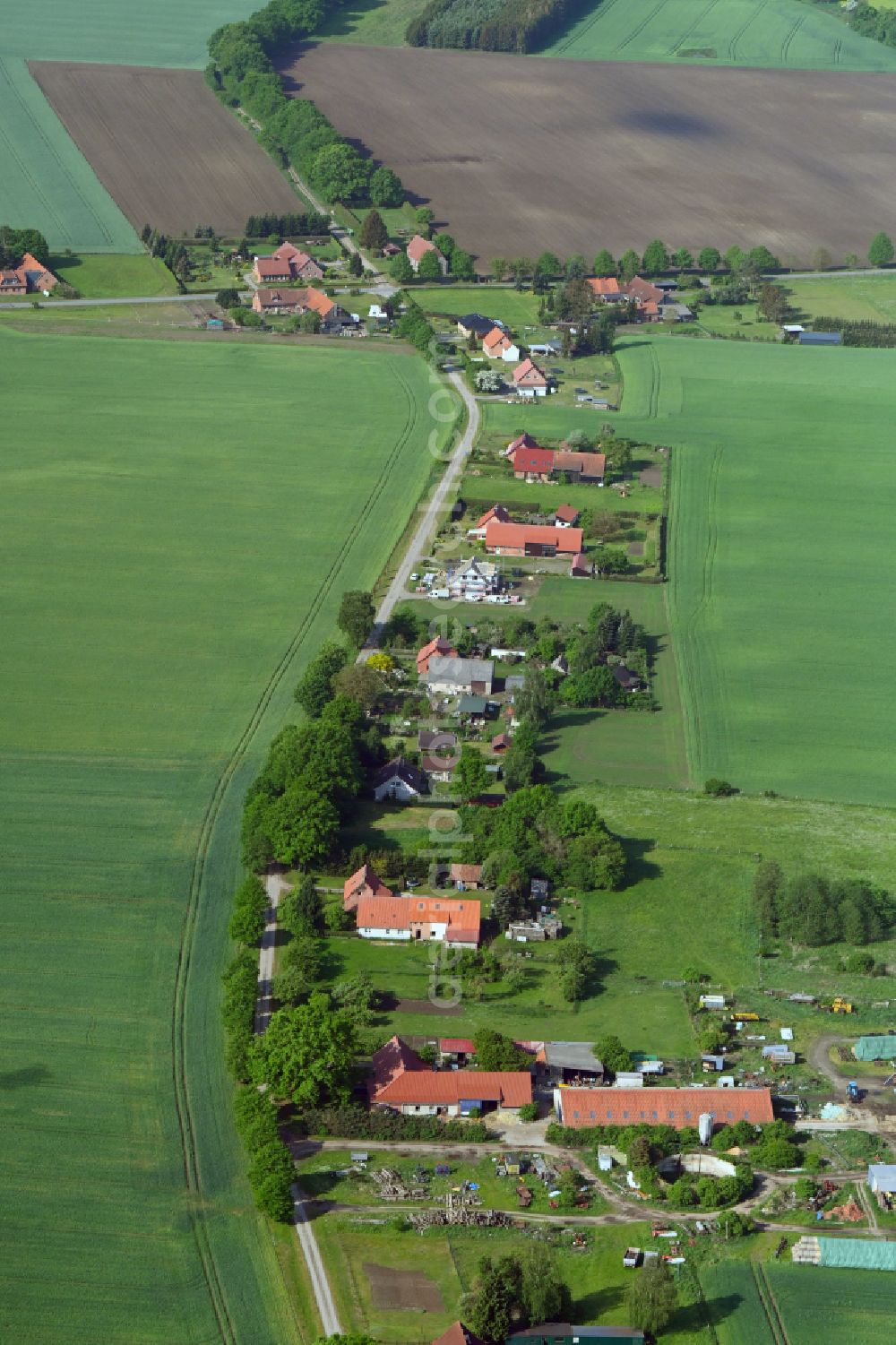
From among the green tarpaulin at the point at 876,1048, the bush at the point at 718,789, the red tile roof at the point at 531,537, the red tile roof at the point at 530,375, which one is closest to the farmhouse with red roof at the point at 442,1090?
the green tarpaulin at the point at 876,1048

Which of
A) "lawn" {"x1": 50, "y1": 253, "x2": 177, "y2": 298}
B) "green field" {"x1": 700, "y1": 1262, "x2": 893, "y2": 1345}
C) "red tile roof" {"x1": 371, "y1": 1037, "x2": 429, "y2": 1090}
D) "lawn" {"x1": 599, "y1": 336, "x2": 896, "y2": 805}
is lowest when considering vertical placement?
"lawn" {"x1": 599, "y1": 336, "x2": 896, "y2": 805}

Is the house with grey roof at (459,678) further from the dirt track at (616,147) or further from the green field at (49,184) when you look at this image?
the green field at (49,184)

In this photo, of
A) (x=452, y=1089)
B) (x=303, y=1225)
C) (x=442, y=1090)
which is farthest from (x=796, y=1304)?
(x=303, y=1225)

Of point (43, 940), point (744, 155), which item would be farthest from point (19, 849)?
point (744, 155)

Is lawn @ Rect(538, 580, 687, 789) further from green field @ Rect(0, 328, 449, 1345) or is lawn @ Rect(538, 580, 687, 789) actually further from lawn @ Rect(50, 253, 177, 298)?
lawn @ Rect(50, 253, 177, 298)

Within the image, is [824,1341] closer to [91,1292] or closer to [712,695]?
[91,1292]

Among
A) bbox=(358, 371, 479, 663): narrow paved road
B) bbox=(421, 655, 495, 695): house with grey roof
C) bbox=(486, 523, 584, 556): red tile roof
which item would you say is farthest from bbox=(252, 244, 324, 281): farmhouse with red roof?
bbox=(421, 655, 495, 695): house with grey roof

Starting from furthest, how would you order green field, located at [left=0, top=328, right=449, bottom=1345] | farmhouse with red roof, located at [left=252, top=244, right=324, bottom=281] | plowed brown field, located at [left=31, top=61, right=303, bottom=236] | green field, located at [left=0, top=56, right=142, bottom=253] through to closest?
plowed brown field, located at [left=31, top=61, right=303, bottom=236] < green field, located at [left=0, top=56, right=142, bottom=253] < farmhouse with red roof, located at [left=252, top=244, right=324, bottom=281] < green field, located at [left=0, top=328, right=449, bottom=1345]

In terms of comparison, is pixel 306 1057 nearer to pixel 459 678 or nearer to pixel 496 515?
pixel 459 678
